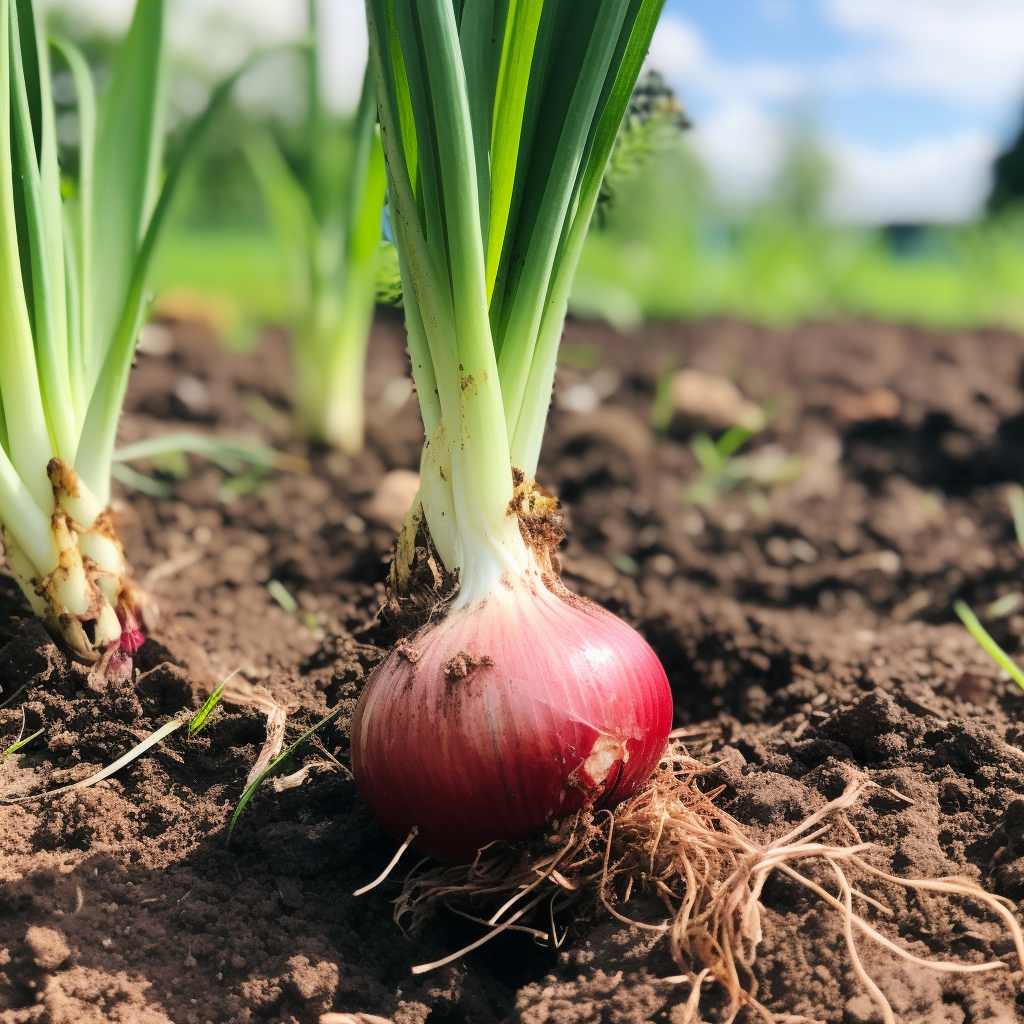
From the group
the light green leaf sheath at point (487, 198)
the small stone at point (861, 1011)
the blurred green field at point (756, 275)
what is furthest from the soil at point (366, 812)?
the blurred green field at point (756, 275)

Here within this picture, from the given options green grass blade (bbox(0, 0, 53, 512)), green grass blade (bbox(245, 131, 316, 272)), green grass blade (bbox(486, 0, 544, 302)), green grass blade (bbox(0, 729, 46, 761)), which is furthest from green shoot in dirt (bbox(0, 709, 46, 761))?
green grass blade (bbox(245, 131, 316, 272))

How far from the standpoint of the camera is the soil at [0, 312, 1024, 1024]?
0.94 metres

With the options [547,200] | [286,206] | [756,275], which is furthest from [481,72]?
[756,275]

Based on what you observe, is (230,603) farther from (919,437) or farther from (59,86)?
(919,437)

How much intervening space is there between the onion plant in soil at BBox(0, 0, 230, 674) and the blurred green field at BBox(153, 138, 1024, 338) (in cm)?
288

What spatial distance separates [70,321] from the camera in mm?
1330

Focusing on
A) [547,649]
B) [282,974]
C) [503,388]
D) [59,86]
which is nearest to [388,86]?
[503,388]

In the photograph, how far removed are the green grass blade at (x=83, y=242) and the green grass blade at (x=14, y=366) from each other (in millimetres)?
68

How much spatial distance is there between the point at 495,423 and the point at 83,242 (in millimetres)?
757

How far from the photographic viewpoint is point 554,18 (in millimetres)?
1097

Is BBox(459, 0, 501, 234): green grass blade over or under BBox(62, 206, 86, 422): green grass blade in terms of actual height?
over

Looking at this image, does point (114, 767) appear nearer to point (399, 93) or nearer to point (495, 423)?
point (495, 423)

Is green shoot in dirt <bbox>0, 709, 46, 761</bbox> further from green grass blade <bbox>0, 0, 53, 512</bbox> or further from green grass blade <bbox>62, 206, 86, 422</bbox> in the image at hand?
green grass blade <bbox>62, 206, 86, 422</bbox>

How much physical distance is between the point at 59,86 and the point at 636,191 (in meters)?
4.09
